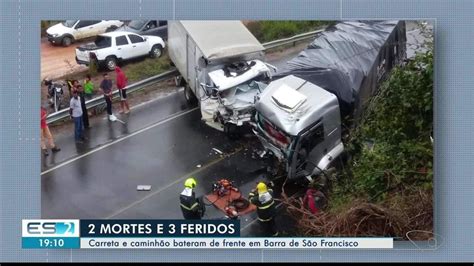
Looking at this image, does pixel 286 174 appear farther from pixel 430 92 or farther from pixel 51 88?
pixel 51 88

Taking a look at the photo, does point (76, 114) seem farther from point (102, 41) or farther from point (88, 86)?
point (102, 41)

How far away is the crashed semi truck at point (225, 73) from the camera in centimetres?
1511

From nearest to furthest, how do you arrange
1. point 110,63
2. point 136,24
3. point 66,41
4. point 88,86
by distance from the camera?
point 66,41
point 136,24
point 88,86
point 110,63

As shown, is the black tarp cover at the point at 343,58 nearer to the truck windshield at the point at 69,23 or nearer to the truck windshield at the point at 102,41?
the truck windshield at the point at 102,41

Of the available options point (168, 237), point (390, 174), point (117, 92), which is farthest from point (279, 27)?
point (168, 237)

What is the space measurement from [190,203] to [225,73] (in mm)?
2323

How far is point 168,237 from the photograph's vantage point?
1454cm

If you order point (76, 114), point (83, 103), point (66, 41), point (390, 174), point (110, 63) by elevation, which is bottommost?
point (390, 174)

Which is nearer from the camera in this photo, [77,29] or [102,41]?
[77,29]

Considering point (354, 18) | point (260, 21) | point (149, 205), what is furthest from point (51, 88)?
point (354, 18)

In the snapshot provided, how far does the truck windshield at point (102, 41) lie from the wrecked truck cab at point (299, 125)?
2659 mm

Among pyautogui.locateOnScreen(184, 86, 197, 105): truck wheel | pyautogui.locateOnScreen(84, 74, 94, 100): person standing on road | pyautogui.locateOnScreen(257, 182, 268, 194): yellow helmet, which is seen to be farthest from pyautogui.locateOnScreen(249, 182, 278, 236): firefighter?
pyautogui.locateOnScreen(84, 74, 94, 100): person standing on road

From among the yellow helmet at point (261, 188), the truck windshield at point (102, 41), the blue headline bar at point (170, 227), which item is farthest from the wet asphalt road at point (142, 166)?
the truck windshield at point (102, 41)

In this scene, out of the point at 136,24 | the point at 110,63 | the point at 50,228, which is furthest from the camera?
the point at 110,63
